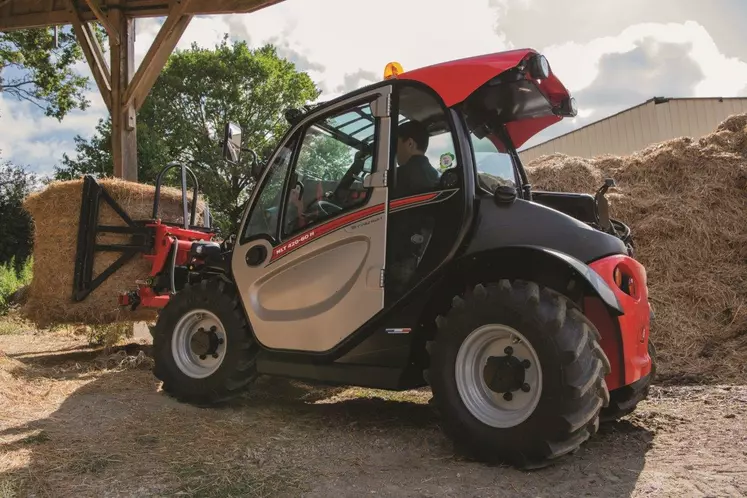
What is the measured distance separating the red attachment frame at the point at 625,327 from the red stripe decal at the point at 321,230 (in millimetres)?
1349

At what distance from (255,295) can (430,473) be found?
6.22ft

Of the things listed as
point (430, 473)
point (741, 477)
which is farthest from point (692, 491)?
point (430, 473)

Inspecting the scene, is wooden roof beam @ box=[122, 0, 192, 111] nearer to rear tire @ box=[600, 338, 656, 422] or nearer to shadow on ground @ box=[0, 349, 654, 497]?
shadow on ground @ box=[0, 349, 654, 497]

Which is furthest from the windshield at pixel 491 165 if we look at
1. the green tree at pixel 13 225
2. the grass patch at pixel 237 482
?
the green tree at pixel 13 225

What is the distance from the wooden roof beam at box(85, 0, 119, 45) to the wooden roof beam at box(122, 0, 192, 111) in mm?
612

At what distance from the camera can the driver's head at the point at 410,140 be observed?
12.5ft

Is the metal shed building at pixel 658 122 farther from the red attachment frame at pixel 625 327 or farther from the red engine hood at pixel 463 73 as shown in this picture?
the red attachment frame at pixel 625 327

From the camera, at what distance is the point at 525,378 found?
320 centimetres

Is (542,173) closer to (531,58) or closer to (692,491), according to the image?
(531,58)

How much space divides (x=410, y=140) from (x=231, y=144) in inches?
57.6

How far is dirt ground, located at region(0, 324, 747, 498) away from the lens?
9.70 feet

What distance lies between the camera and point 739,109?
15.4 m

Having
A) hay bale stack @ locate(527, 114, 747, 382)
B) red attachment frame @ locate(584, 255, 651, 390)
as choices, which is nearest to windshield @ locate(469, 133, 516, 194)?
red attachment frame @ locate(584, 255, 651, 390)

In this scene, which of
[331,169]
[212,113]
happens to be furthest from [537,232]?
[212,113]
